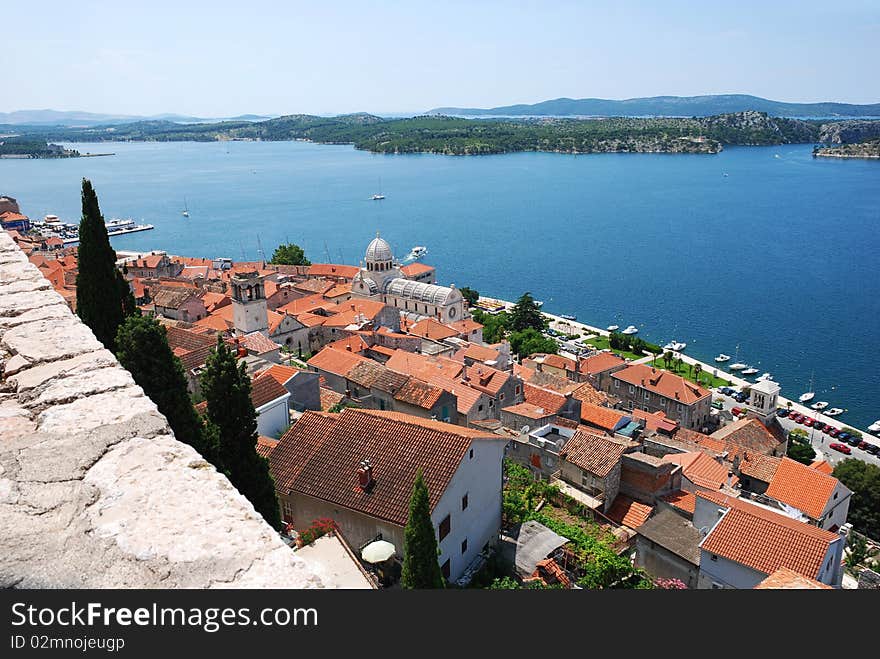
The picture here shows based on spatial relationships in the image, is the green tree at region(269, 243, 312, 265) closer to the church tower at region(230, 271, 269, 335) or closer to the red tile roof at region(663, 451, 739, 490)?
the church tower at region(230, 271, 269, 335)

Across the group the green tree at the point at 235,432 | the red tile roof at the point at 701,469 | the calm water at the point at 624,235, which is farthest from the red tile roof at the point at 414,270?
the green tree at the point at 235,432

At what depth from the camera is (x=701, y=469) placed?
26.8 metres

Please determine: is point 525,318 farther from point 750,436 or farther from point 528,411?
point 528,411

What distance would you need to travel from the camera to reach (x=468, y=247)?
344 feet

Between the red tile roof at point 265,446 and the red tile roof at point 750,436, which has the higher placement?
the red tile roof at point 265,446

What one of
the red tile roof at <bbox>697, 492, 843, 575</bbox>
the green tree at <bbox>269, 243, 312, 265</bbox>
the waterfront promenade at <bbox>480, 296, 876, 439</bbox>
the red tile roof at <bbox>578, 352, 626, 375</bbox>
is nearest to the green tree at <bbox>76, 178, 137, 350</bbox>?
the red tile roof at <bbox>697, 492, 843, 575</bbox>

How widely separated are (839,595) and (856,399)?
5698 cm

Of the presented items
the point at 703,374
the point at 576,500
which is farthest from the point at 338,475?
the point at 703,374

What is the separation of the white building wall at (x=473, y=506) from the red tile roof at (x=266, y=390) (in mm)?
8610

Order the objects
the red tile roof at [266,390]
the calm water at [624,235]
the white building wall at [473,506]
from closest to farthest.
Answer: the white building wall at [473,506] < the red tile roof at [266,390] < the calm water at [624,235]

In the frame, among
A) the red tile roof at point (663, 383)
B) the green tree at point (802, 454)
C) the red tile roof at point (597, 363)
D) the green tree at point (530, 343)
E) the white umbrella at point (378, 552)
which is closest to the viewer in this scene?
the white umbrella at point (378, 552)

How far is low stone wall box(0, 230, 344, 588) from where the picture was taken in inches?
107

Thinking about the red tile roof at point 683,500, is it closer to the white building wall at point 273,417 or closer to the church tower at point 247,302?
the white building wall at point 273,417

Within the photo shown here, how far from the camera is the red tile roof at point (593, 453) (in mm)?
21891
